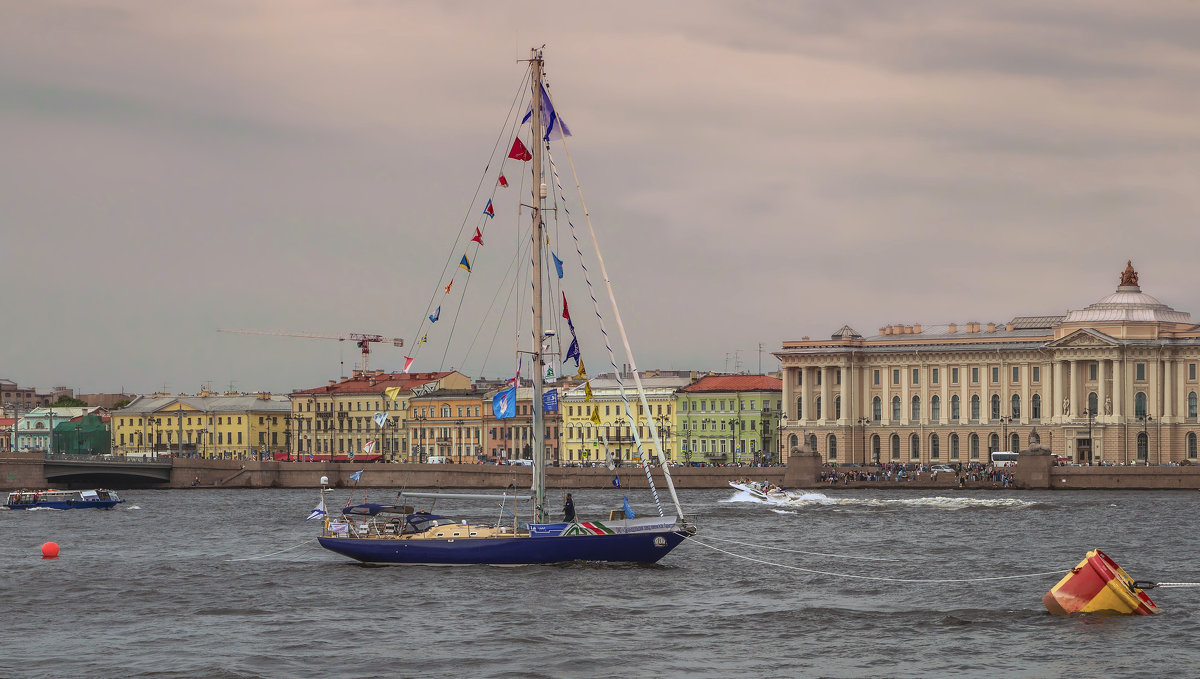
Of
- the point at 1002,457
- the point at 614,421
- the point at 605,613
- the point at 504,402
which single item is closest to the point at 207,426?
the point at 614,421

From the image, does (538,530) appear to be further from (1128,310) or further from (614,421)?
(614,421)

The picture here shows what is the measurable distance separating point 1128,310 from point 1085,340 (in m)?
4.09

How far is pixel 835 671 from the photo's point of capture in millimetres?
22828

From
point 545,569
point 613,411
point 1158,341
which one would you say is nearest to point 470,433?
point 613,411

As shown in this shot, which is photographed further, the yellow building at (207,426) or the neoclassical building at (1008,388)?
the yellow building at (207,426)

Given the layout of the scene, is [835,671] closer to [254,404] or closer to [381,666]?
[381,666]

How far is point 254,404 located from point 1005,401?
5294 centimetres

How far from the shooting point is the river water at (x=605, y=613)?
23.5 metres

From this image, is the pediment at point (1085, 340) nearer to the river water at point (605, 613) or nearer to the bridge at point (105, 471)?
the bridge at point (105, 471)

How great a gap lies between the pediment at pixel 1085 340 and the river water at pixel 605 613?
152 feet

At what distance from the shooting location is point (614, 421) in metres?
108

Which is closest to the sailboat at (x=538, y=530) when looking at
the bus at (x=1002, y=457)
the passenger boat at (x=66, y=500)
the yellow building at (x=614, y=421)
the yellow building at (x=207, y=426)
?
the passenger boat at (x=66, y=500)

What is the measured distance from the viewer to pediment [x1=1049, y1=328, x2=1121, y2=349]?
91938 millimetres

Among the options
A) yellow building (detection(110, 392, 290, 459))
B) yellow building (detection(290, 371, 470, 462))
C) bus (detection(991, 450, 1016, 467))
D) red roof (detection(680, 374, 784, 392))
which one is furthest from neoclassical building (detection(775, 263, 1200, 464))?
yellow building (detection(110, 392, 290, 459))
